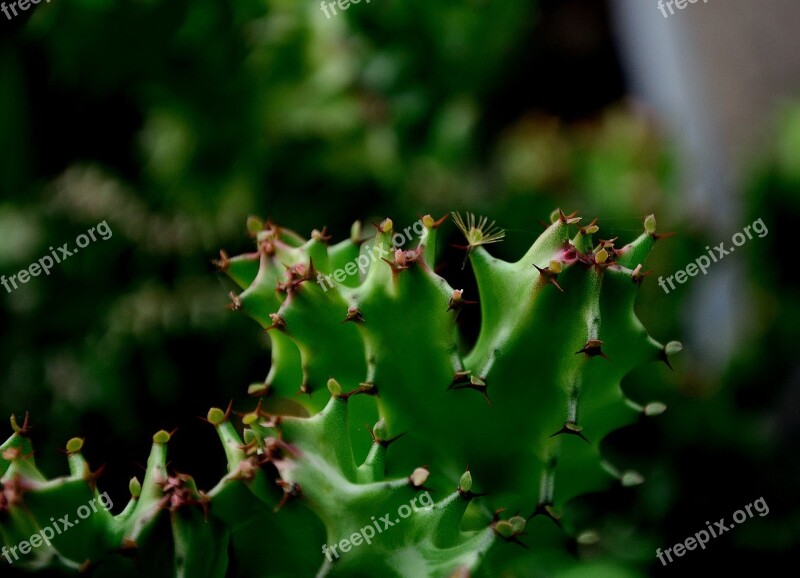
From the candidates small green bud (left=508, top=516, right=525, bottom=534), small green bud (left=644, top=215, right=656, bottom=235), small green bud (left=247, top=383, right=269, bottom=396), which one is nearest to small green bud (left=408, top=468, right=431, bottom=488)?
small green bud (left=508, top=516, right=525, bottom=534)

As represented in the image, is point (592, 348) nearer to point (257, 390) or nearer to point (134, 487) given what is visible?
point (257, 390)

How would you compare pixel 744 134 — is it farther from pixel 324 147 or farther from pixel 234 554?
pixel 234 554

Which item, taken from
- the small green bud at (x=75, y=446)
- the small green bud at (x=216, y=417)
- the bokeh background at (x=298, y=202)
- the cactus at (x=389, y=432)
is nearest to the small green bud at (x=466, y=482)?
the cactus at (x=389, y=432)

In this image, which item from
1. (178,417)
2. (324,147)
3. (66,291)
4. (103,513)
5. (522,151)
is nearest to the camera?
(103,513)

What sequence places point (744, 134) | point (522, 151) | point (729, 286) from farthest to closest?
point (744, 134)
point (729, 286)
point (522, 151)

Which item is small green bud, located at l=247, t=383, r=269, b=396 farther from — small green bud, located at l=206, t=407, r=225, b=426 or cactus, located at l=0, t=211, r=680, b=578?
small green bud, located at l=206, t=407, r=225, b=426

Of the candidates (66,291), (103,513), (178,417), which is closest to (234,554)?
(103,513)
